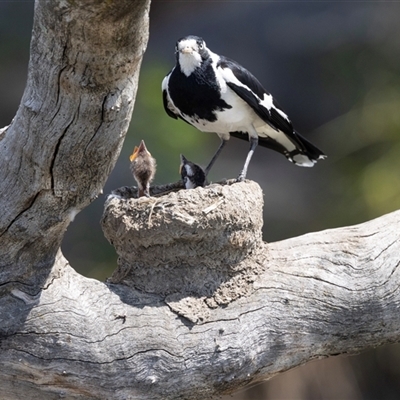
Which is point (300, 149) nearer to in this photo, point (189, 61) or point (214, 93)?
point (214, 93)

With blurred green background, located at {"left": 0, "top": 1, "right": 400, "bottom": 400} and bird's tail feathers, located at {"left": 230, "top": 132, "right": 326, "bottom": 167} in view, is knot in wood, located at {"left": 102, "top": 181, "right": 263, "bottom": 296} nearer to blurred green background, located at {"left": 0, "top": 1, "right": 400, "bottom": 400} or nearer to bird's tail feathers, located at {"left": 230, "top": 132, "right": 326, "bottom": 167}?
bird's tail feathers, located at {"left": 230, "top": 132, "right": 326, "bottom": 167}

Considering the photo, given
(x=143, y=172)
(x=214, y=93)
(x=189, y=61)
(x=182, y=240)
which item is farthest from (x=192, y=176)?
(x=182, y=240)

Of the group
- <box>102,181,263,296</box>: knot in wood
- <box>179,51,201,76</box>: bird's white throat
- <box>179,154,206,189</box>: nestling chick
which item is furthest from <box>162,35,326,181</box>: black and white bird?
<box>102,181,263,296</box>: knot in wood

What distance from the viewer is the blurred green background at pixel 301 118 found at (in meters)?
6.41

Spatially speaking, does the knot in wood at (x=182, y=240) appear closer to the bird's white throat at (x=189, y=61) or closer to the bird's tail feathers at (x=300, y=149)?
the bird's white throat at (x=189, y=61)

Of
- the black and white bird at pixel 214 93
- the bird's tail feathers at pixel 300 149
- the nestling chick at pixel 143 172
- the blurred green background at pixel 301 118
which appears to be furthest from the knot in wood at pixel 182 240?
the blurred green background at pixel 301 118

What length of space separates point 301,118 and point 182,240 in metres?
6.32

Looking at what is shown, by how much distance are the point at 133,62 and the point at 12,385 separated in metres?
1.39

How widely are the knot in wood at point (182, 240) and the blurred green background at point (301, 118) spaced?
8.17 ft

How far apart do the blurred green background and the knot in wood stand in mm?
2491

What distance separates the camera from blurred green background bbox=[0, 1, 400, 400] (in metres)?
6.41

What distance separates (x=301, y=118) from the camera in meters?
9.23

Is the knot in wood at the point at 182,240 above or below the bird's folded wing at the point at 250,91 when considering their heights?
below

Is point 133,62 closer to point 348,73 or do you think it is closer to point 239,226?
point 239,226
